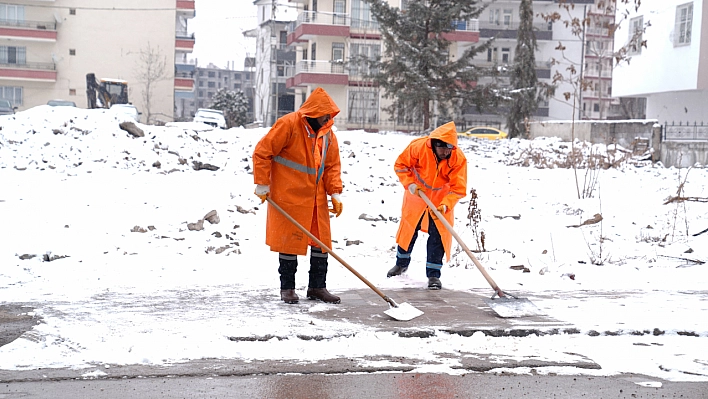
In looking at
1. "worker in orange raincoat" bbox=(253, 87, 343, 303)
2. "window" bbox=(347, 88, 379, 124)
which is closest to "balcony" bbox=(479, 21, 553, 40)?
"window" bbox=(347, 88, 379, 124)

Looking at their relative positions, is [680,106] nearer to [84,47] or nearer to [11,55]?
[84,47]

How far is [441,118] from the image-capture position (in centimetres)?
3017

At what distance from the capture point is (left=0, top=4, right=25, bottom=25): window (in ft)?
149

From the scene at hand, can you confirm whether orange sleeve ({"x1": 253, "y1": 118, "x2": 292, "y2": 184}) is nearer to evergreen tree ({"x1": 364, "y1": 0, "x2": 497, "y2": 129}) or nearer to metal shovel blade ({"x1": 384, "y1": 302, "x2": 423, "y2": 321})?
metal shovel blade ({"x1": 384, "y1": 302, "x2": 423, "y2": 321})

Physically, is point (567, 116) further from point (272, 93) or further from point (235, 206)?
point (235, 206)

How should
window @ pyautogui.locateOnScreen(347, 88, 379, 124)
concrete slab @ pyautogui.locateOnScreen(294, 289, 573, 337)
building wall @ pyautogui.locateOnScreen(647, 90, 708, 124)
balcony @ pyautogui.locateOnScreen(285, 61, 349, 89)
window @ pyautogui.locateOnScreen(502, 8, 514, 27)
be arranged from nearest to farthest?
concrete slab @ pyautogui.locateOnScreen(294, 289, 573, 337)
building wall @ pyautogui.locateOnScreen(647, 90, 708, 124)
balcony @ pyautogui.locateOnScreen(285, 61, 349, 89)
window @ pyautogui.locateOnScreen(347, 88, 379, 124)
window @ pyautogui.locateOnScreen(502, 8, 514, 27)

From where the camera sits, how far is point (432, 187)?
7.02m

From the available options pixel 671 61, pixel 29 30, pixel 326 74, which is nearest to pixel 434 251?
pixel 671 61

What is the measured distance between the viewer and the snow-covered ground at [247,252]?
15.9 feet

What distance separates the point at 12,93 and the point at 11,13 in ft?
16.0

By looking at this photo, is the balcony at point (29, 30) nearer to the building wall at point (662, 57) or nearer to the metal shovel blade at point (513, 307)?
the building wall at point (662, 57)

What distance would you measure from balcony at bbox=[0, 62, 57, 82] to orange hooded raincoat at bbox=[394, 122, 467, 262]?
42941mm

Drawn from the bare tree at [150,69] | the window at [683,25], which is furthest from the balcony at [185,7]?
the window at [683,25]

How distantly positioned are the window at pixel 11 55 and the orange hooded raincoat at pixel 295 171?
147 ft
